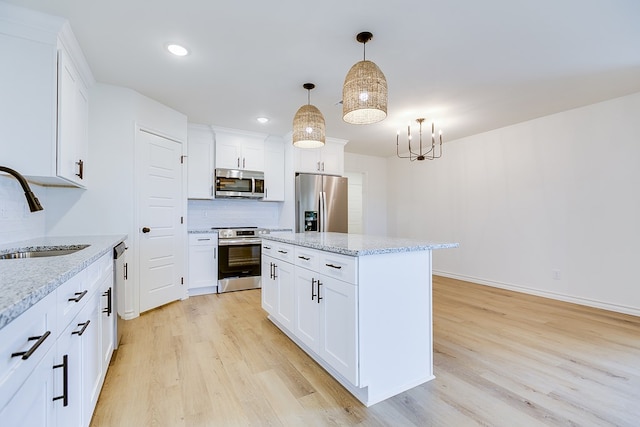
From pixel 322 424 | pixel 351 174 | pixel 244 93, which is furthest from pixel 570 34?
pixel 351 174

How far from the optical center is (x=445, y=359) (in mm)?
2178

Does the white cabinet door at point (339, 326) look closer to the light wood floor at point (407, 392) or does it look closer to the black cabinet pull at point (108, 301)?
the light wood floor at point (407, 392)

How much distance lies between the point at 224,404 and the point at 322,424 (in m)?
0.60

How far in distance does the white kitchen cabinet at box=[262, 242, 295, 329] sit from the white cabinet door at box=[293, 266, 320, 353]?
0.08m

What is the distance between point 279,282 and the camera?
2.60 metres

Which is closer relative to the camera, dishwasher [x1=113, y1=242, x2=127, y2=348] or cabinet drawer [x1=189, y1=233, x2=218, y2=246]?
dishwasher [x1=113, y1=242, x2=127, y2=348]

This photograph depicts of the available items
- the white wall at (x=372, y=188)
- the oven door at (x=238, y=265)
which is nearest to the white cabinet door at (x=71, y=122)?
the oven door at (x=238, y=265)

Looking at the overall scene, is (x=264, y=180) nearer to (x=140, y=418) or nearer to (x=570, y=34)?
(x=140, y=418)

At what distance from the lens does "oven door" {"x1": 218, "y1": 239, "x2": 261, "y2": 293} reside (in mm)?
4086

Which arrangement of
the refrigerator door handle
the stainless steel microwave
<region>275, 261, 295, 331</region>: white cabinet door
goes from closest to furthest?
<region>275, 261, 295, 331</region>: white cabinet door < the stainless steel microwave < the refrigerator door handle

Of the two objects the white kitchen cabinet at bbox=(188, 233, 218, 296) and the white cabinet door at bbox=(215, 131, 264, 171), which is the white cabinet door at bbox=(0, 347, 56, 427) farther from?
the white cabinet door at bbox=(215, 131, 264, 171)

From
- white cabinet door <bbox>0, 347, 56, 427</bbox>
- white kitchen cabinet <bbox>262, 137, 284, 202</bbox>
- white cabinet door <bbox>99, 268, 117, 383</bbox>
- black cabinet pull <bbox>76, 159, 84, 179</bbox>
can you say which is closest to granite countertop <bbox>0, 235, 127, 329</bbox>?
white cabinet door <bbox>0, 347, 56, 427</bbox>

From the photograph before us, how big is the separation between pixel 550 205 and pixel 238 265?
14.3 ft

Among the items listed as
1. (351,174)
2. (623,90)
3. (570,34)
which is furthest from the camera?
(351,174)
